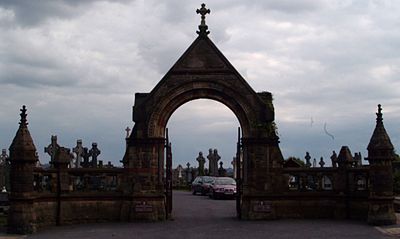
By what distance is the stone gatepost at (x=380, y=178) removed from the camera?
1928cm

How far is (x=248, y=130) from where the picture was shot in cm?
2202

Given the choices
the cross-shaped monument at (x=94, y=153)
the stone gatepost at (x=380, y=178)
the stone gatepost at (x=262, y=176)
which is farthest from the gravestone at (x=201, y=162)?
the stone gatepost at (x=380, y=178)

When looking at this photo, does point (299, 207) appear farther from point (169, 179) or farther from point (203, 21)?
point (203, 21)

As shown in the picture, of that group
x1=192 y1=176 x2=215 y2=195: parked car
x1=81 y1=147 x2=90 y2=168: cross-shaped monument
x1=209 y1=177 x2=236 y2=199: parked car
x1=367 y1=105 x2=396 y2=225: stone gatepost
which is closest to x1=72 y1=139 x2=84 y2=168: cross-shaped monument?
x1=81 y1=147 x2=90 y2=168: cross-shaped monument

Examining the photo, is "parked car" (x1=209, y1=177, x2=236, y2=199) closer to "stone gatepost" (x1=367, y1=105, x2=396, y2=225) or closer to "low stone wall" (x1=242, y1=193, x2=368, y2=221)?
"low stone wall" (x1=242, y1=193, x2=368, y2=221)

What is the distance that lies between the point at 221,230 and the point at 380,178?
18.8ft

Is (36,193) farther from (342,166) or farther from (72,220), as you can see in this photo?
(342,166)

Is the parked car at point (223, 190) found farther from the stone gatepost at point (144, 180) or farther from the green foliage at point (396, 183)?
the stone gatepost at point (144, 180)

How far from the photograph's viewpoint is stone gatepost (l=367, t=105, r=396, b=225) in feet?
63.3

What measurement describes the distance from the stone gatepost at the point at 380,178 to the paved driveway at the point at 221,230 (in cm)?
62

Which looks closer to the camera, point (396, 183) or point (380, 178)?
point (380, 178)

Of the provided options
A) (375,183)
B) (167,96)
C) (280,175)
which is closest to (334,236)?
(375,183)

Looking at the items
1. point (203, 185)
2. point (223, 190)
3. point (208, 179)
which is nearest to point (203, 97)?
point (223, 190)

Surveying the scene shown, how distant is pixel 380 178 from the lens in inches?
774
